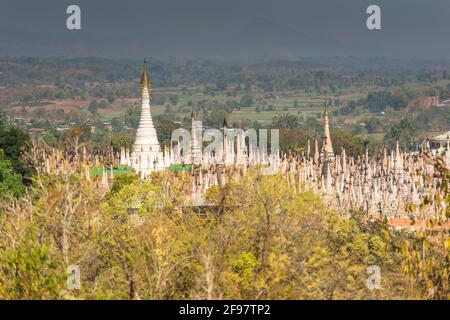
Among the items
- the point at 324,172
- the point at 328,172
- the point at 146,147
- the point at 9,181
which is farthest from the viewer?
the point at 146,147

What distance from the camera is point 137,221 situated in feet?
135

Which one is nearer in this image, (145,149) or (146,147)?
(145,149)

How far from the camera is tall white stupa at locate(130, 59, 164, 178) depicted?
238ft

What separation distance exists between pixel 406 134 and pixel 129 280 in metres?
122

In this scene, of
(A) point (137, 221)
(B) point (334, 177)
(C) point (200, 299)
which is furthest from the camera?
(B) point (334, 177)

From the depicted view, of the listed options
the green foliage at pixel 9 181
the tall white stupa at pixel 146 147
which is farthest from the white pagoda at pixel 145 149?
the green foliage at pixel 9 181

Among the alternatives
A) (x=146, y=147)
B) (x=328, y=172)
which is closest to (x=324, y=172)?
(x=328, y=172)

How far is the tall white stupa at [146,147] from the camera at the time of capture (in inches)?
2862

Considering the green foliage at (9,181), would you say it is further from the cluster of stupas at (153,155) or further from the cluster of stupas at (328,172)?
the cluster of stupas at (153,155)

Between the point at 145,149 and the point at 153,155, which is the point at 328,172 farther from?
the point at 145,149

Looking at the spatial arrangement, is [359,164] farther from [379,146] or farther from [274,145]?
[379,146]

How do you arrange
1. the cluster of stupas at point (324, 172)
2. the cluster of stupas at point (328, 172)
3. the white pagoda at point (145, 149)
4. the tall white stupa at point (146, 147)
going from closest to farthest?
the cluster of stupas at point (324, 172)
the cluster of stupas at point (328, 172)
the tall white stupa at point (146, 147)
the white pagoda at point (145, 149)

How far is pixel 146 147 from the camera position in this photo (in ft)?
250
